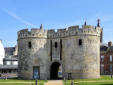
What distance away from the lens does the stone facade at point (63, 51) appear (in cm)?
3572

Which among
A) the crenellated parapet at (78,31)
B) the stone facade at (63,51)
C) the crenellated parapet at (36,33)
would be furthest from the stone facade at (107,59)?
the crenellated parapet at (36,33)

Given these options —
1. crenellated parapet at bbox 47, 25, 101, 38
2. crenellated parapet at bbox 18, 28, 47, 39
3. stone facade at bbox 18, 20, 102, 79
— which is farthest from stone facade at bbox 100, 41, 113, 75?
Answer: crenellated parapet at bbox 18, 28, 47, 39

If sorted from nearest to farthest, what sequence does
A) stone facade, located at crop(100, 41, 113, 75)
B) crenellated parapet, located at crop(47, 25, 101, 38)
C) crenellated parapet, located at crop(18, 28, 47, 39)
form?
crenellated parapet, located at crop(47, 25, 101, 38) < crenellated parapet, located at crop(18, 28, 47, 39) < stone facade, located at crop(100, 41, 113, 75)

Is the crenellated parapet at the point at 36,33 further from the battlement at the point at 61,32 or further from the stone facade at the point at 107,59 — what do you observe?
the stone facade at the point at 107,59

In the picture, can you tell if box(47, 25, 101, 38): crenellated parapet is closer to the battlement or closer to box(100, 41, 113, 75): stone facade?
the battlement

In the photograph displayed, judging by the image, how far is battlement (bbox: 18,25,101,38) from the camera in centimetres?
3638

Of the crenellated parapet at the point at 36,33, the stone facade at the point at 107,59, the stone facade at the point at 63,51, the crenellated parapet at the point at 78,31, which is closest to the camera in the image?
the stone facade at the point at 63,51

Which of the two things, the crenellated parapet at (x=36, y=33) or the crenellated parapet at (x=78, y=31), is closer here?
the crenellated parapet at (x=78, y=31)

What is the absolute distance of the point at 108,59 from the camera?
197 ft

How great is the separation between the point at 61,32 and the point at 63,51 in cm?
346

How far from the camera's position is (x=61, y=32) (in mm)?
38625

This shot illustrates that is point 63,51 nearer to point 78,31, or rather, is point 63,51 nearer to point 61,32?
point 61,32

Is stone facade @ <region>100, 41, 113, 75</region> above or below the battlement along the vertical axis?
below

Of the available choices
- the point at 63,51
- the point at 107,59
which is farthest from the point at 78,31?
the point at 107,59
